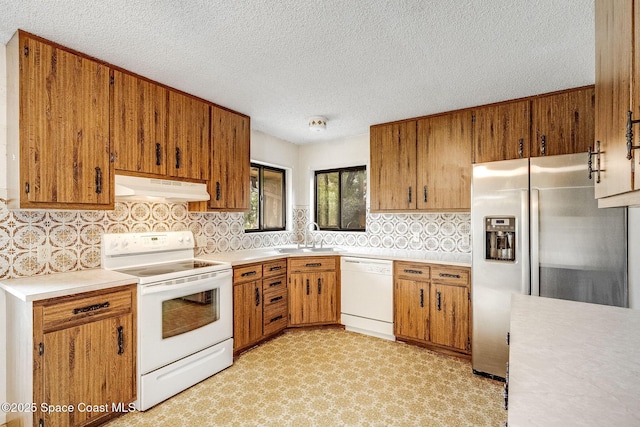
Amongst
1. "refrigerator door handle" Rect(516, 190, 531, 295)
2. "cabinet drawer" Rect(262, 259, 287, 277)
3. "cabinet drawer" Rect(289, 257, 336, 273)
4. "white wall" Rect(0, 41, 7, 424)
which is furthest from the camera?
"cabinet drawer" Rect(289, 257, 336, 273)

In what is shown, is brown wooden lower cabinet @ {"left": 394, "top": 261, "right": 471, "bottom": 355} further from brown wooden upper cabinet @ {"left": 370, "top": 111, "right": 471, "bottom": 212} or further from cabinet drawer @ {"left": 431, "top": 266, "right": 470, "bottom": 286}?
brown wooden upper cabinet @ {"left": 370, "top": 111, "right": 471, "bottom": 212}

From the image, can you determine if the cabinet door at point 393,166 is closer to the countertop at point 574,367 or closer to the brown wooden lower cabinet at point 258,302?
the brown wooden lower cabinet at point 258,302

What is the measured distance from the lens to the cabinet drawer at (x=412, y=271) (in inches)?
119

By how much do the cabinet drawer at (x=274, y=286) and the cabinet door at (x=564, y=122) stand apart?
8.92 ft

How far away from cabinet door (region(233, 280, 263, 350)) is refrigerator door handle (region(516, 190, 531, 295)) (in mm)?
2282

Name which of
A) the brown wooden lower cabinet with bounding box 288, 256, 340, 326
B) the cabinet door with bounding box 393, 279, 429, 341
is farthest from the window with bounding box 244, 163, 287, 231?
the cabinet door with bounding box 393, 279, 429, 341

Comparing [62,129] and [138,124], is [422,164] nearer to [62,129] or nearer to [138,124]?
[138,124]

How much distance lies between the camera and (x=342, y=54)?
2.06 m

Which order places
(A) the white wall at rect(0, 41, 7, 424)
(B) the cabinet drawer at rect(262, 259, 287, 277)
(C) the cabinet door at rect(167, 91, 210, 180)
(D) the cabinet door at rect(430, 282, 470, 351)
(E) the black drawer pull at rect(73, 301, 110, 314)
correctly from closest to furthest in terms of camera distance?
(E) the black drawer pull at rect(73, 301, 110, 314), (A) the white wall at rect(0, 41, 7, 424), (C) the cabinet door at rect(167, 91, 210, 180), (D) the cabinet door at rect(430, 282, 470, 351), (B) the cabinet drawer at rect(262, 259, 287, 277)

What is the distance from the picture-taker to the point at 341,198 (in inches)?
171

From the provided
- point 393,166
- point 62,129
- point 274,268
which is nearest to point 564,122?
point 393,166

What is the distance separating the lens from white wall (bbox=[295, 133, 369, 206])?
161 inches

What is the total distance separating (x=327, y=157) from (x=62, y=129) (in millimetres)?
2951

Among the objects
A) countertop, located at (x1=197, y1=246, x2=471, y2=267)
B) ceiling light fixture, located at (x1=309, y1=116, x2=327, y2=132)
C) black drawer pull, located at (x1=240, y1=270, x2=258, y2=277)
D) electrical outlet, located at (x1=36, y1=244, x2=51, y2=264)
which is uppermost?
ceiling light fixture, located at (x1=309, y1=116, x2=327, y2=132)
